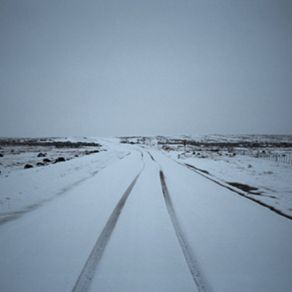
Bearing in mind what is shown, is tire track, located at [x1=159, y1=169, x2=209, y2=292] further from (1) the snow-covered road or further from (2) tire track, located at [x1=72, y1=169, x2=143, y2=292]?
(2) tire track, located at [x1=72, y1=169, x2=143, y2=292]

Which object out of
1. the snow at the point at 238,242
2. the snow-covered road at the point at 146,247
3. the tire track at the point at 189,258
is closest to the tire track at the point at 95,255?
the snow-covered road at the point at 146,247

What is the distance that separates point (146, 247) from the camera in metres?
3.31

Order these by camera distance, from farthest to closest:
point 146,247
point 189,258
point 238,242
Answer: point 238,242 → point 146,247 → point 189,258

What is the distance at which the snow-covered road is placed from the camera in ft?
8.12

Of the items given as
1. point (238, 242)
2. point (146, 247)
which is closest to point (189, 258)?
point (146, 247)

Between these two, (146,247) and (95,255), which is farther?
(146,247)

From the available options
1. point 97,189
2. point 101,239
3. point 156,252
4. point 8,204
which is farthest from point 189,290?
point 8,204

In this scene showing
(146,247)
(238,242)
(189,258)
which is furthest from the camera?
(238,242)

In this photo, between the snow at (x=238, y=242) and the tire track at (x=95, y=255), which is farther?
the snow at (x=238, y=242)

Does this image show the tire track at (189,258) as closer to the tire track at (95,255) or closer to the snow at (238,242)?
the snow at (238,242)

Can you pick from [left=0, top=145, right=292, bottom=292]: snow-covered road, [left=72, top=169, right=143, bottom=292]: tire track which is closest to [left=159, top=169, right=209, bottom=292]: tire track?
[left=0, top=145, right=292, bottom=292]: snow-covered road

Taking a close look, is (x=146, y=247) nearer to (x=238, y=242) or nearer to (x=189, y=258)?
(x=189, y=258)

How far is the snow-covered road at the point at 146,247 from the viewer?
2.47 meters

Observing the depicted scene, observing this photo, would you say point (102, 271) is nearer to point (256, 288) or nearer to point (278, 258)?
point (256, 288)
